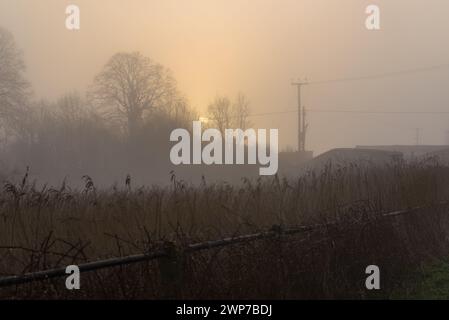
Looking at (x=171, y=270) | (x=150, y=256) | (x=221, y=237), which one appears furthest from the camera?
(x=221, y=237)

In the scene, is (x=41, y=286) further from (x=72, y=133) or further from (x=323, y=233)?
(x=72, y=133)

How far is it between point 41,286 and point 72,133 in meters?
54.4

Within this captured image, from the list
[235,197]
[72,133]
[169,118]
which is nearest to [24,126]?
[72,133]

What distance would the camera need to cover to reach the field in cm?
461

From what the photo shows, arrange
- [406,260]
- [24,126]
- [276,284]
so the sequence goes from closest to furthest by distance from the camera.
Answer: [276,284]
[406,260]
[24,126]

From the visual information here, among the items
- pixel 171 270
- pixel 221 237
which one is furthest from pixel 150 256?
pixel 221 237

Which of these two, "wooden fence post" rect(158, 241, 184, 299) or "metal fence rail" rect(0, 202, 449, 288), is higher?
"metal fence rail" rect(0, 202, 449, 288)

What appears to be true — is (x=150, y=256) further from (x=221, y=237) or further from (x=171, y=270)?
(x=221, y=237)

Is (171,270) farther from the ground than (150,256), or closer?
closer

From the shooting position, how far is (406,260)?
7477 millimetres

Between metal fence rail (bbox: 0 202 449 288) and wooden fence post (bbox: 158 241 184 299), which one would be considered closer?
metal fence rail (bbox: 0 202 449 288)

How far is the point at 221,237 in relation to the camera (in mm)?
5746

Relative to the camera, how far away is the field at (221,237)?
461 centimetres

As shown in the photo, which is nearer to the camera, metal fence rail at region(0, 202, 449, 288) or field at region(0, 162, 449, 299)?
metal fence rail at region(0, 202, 449, 288)
